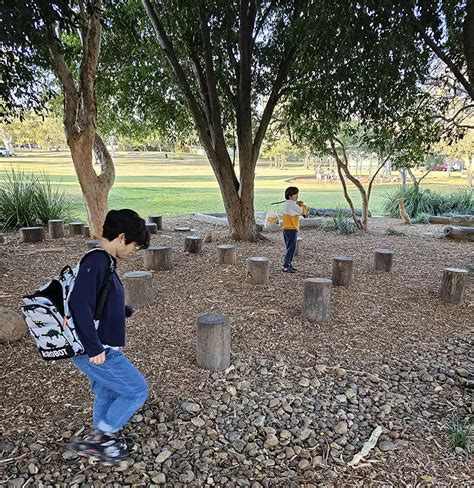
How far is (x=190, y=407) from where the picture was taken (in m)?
2.42

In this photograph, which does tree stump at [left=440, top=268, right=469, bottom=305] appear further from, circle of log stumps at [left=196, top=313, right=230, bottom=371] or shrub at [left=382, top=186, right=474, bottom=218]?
shrub at [left=382, top=186, right=474, bottom=218]

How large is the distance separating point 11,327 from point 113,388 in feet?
5.42

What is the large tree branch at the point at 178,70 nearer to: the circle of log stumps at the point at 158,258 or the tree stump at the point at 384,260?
the circle of log stumps at the point at 158,258

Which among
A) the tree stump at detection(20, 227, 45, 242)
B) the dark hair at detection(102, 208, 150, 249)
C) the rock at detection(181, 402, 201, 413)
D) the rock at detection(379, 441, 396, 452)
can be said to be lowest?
the rock at detection(379, 441, 396, 452)

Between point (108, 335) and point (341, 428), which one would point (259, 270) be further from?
point (108, 335)

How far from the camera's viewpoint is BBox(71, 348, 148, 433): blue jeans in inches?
74.0

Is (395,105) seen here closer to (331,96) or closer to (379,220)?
(331,96)

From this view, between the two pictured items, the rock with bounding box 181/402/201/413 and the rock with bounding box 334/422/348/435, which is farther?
the rock with bounding box 181/402/201/413

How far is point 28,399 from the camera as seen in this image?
244 cm

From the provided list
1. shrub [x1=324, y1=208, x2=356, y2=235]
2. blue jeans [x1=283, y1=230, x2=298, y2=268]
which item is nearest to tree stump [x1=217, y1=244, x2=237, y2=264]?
blue jeans [x1=283, y1=230, x2=298, y2=268]

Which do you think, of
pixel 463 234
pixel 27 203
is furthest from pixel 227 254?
pixel 463 234

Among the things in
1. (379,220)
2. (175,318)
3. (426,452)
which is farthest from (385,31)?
(379,220)

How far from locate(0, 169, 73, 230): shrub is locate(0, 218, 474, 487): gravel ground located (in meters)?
4.03

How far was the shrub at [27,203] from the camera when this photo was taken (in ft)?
26.8
